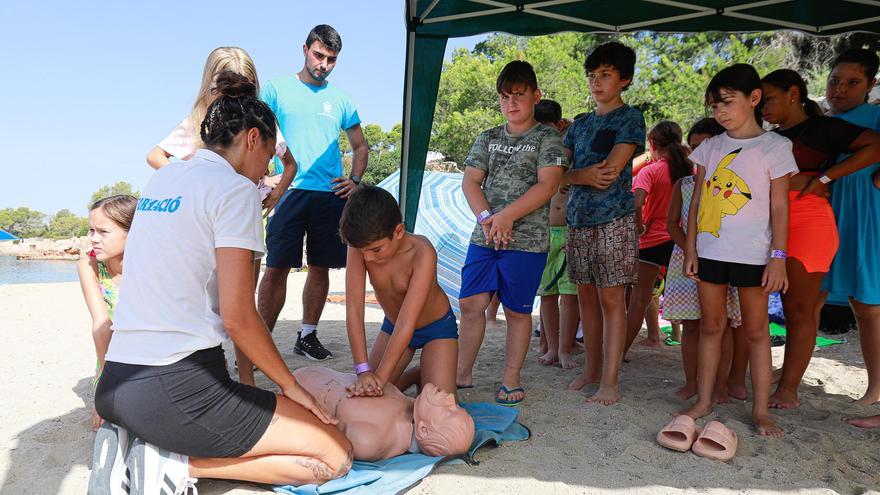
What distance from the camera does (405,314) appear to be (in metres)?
2.74

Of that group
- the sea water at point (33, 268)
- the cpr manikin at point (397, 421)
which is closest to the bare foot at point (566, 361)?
the cpr manikin at point (397, 421)

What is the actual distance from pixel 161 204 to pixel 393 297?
1193mm

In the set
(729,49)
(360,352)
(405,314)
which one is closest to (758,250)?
(405,314)

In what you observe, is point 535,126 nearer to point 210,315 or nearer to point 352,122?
point 352,122

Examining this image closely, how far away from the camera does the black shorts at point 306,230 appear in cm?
396

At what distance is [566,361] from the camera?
161 inches

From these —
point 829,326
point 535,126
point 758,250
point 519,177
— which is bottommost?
point 829,326

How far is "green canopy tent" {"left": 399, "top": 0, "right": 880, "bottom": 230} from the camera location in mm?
4219

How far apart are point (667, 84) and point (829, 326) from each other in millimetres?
18912

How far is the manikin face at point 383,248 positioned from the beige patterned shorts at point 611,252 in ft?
3.80

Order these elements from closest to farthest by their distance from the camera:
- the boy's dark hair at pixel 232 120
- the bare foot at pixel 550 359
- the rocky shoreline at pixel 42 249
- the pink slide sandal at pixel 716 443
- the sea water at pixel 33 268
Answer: the boy's dark hair at pixel 232 120, the pink slide sandal at pixel 716 443, the bare foot at pixel 550 359, the sea water at pixel 33 268, the rocky shoreline at pixel 42 249

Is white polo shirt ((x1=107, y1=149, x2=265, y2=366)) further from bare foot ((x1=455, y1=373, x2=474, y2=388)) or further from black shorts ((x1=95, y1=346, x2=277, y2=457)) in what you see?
bare foot ((x1=455, y1=373, x2=474, y2=388))

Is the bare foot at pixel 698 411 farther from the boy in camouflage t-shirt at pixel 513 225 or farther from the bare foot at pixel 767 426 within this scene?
the boy in camouflage t-shirt at pixel 513 225

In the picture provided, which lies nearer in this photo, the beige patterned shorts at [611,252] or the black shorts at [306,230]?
the beige patterned shorts at [611,252]
